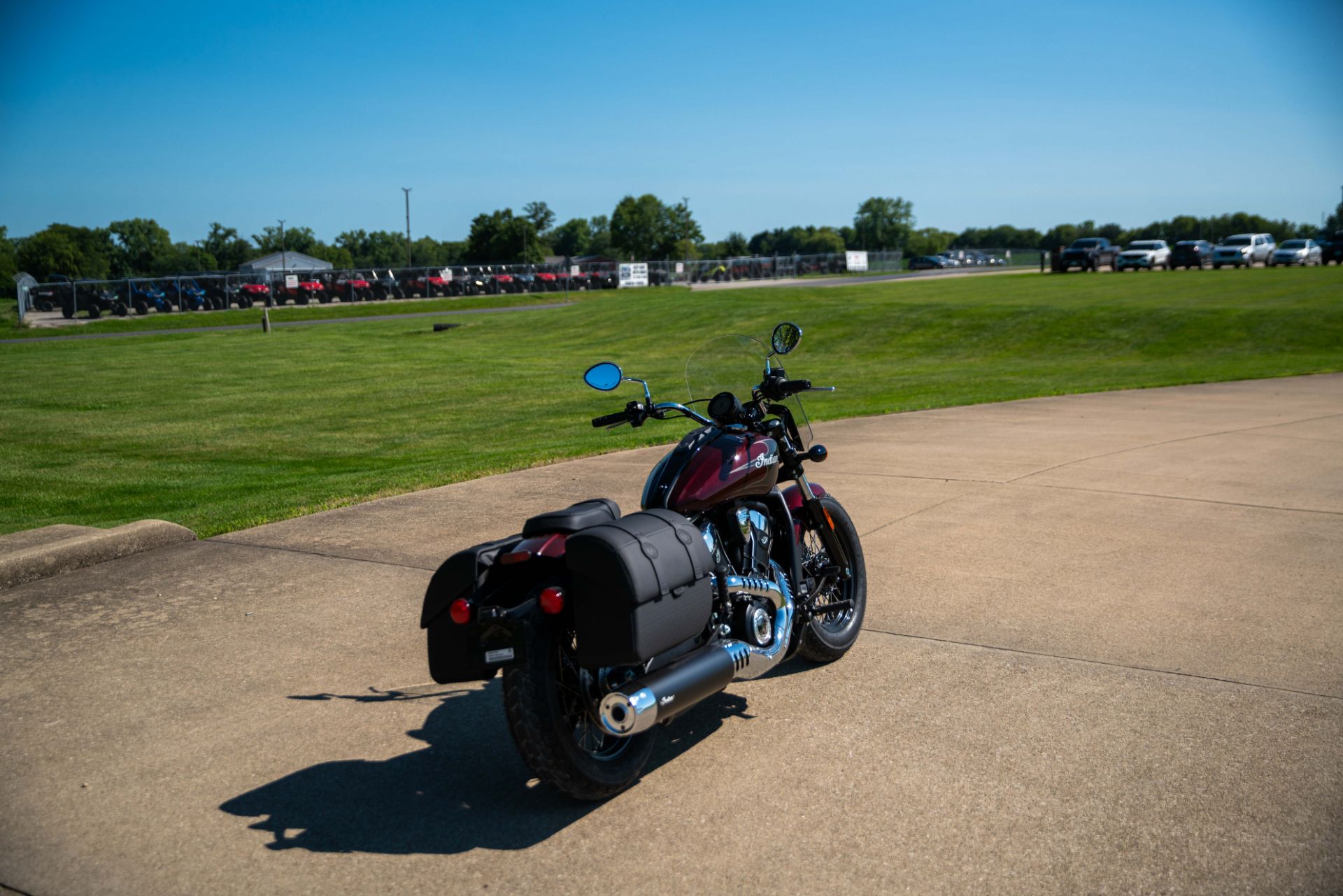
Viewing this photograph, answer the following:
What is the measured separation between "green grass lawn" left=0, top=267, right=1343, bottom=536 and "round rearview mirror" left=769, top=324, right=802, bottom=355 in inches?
183

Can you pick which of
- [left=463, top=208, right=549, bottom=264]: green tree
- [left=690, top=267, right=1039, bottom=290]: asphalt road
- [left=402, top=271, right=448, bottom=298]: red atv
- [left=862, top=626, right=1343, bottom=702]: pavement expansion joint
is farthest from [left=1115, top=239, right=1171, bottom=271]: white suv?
[left=463, top=208, right=549, bottom=264]: green tree

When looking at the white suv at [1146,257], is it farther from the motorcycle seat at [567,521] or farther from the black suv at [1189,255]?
the motorcycle seat at [567,521]

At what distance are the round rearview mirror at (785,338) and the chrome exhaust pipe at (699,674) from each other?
1.01m

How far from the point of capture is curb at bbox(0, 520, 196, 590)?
6.49 metres

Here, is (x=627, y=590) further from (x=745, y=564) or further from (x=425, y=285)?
(x=425, y=285)

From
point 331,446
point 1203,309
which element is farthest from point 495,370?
point 1203,309

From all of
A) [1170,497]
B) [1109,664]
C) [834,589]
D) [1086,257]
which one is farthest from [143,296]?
[1109,664]

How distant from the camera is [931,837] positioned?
3.59 meters

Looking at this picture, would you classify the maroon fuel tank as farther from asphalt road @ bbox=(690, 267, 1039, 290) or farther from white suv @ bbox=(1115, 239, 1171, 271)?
asphalt road @ bbox=(690, 267, 1039, 290)

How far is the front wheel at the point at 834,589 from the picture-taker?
5.16 meters

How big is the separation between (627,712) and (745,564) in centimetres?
122

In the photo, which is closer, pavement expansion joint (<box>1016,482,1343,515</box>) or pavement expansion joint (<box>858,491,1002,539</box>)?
pavement expansion joint (<box>858,491,1002,539</box>)

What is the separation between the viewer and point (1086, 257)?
174ft

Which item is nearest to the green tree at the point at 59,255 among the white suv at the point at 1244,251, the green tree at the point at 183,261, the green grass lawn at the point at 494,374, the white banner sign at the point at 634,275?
the green tree at the point at 183,261
